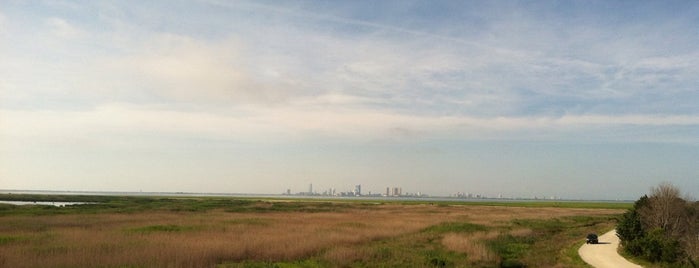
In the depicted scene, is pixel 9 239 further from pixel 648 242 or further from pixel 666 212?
pixel 666 212

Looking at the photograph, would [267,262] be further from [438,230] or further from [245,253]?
[438,230]

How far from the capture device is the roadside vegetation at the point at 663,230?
26594mm

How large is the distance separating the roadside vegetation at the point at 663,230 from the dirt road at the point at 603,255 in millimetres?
1166

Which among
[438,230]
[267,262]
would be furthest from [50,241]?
[438,230]

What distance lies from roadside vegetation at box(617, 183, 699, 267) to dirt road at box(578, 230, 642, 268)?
1.17 m

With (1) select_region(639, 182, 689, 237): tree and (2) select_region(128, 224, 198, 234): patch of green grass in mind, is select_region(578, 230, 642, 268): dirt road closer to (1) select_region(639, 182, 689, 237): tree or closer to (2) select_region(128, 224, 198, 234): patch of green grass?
(1) select_region(639, 182, 689, 237): tree

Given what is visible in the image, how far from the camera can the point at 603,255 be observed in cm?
3120

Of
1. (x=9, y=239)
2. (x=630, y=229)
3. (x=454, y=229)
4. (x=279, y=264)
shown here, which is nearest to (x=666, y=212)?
(x=630, y=229)

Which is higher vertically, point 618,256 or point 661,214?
point 661,214

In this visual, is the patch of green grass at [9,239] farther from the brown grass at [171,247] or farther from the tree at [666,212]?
the tree at [666,212]

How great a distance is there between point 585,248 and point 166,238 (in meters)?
29.9

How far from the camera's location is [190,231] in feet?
128

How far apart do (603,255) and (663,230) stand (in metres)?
4.11

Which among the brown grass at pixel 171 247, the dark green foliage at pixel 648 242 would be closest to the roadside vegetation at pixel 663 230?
the dark green foliage at pixel 648 242
